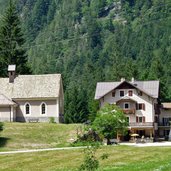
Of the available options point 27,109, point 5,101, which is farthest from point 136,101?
point 5,101

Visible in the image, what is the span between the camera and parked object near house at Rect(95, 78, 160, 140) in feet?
277

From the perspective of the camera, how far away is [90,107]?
334ft

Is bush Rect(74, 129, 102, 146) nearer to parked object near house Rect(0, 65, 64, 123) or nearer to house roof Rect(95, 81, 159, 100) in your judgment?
parked object near house Rect(0, 65, 64, 123)

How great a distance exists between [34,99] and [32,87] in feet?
6.06

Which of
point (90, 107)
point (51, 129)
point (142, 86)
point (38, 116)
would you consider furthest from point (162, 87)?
point (51, 129)

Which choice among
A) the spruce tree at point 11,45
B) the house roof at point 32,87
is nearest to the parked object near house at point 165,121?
the house roof at point 32,87

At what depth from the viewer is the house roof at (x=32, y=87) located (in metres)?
78.2

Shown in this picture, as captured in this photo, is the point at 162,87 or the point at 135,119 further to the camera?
the point at 162,87

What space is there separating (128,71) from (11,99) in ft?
166

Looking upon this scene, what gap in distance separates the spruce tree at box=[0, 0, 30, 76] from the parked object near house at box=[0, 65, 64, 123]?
16.1 m

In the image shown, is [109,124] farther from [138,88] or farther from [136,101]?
[136,101]

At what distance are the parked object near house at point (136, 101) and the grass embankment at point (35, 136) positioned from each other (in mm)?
17424

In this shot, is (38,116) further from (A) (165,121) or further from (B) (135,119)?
(A) (165,121)

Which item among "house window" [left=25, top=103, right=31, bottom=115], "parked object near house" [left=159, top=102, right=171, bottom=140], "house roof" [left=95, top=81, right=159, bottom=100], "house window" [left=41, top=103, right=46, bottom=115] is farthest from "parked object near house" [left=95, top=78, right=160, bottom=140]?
"house window" [left=25, top=103, right=31, bottom=115]
